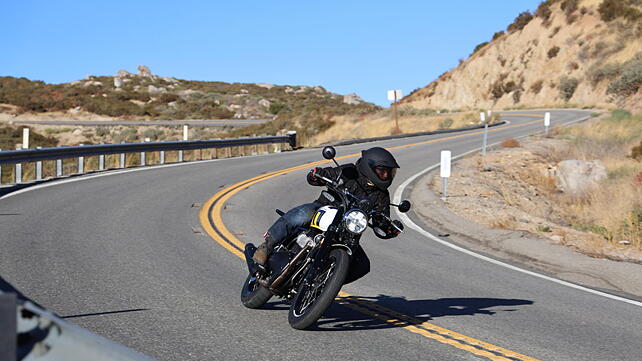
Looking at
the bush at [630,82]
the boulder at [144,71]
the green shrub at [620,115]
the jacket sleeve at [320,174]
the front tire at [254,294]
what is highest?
the boulder at [144,71]

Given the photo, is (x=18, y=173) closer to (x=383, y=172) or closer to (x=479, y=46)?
(x=383, y=172)

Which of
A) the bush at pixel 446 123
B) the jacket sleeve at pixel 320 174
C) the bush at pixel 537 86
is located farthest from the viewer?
the bush at pixel 537 86

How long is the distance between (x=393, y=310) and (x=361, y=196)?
1407mm

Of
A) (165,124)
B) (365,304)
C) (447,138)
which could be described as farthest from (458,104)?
(365,304)

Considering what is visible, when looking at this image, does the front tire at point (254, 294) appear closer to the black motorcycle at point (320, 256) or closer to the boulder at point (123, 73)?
the black motorcycle at point (320, 256)

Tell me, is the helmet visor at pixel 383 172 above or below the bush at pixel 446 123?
below

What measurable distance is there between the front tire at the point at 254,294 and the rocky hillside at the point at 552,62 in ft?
174

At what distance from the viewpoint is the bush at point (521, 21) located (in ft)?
286

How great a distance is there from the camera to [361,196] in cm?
614

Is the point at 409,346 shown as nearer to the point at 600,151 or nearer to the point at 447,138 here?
the point at 600,151

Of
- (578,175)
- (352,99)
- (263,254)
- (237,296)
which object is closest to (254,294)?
(263,254)

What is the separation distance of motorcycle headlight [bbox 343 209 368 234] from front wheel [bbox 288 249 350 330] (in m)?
0.28

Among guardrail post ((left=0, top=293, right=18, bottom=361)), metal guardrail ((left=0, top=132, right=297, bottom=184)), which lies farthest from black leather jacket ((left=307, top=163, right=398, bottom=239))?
metal guardrail ((left=0, top=132, right=297, bottom=184))

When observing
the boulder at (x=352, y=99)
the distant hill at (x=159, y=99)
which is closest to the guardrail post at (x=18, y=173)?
the distant hill at (x=159, y=99)
